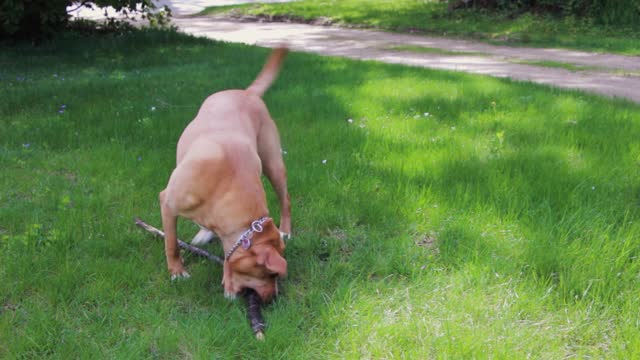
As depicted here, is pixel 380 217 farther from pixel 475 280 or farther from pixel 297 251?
pixel 475 280

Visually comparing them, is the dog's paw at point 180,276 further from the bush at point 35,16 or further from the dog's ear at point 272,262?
the bush at point 35,16

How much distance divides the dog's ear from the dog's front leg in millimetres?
649

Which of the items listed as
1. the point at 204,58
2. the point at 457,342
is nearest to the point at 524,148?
the point at 457,342

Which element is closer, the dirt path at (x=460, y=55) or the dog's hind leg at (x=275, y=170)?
the dog's hind leg at (x=275, y=170)

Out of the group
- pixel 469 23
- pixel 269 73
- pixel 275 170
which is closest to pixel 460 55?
pixel 469 23

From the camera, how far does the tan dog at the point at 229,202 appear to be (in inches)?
109

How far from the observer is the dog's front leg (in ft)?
10.3

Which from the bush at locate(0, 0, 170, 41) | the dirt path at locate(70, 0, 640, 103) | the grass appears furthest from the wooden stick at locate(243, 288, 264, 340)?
the grass

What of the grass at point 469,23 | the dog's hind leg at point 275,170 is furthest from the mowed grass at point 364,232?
the grass at point 469,23

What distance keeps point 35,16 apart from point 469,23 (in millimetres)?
10137

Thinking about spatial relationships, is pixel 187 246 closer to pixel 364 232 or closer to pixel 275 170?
pixel 275 170

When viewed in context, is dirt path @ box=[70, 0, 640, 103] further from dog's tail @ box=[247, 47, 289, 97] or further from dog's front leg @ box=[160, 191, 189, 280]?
dog's front leg @ box=[160, 191, 189, 280]

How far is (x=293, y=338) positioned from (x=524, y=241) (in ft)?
5.08

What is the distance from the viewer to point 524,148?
4789 millimetres
